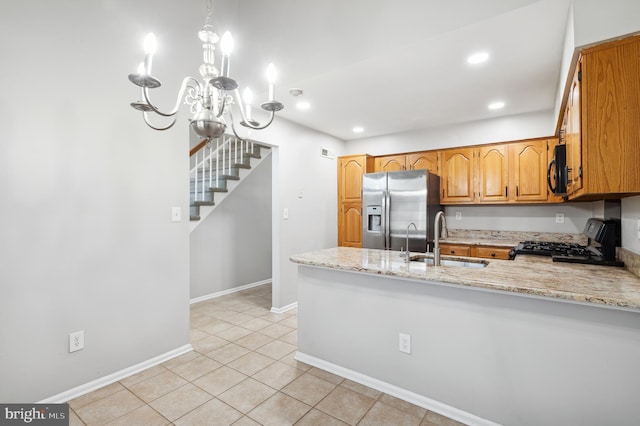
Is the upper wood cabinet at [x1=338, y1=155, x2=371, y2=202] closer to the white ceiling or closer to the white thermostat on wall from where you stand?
the white thermostat on wall

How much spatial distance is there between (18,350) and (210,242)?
8.74 feet

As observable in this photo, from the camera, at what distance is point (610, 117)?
1642 millimetres

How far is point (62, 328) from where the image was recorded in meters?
2.03

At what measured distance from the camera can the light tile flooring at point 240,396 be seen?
1852 mm

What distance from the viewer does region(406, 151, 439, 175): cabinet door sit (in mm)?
4445

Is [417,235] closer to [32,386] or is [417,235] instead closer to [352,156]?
[352,156]

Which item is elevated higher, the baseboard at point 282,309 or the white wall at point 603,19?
the white wall at point 603,19

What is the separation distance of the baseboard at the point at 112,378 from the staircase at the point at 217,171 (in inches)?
72.1

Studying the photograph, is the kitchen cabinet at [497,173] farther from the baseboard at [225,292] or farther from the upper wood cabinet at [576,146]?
the baseboard at [225,292]

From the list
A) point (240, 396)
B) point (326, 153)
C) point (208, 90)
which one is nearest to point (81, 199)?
point (208, 90)

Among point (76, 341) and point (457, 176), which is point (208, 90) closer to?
point (76, 341)

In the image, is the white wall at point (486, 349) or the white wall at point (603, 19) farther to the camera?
the white wall at point (603, 19)

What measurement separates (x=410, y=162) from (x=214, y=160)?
10.2 ft

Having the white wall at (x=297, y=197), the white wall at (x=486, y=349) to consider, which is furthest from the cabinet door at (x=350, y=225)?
the white wall at (x=486, y=349)
